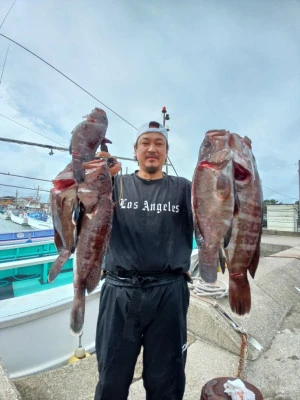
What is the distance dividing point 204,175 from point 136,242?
0.84 meters

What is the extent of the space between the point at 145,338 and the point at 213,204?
129 centimetres

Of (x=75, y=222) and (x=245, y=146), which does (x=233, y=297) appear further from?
(x=75, y=222)

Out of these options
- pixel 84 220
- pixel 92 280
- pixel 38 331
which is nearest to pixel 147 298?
pixel 92 280

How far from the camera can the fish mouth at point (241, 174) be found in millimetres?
1807

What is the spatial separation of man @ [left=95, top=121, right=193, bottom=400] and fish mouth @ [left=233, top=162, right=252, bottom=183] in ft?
2.05

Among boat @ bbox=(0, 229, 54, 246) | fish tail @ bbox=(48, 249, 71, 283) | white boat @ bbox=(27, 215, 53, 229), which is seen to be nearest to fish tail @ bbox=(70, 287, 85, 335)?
fish tail @ bbox=(48, 249, 71, 283)

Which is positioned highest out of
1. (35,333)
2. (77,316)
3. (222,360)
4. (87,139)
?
(87,139)

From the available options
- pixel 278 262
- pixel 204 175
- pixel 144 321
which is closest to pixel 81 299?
pixel 144 321

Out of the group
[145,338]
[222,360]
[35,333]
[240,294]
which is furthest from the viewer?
[35,333]

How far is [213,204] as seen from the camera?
1.73 metres

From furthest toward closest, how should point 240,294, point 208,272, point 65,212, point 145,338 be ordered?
point 145,338, point 65,212, point 240,294, point 208,272

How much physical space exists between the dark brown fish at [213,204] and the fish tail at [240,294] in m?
0.21

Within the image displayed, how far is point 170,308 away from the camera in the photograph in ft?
7.16

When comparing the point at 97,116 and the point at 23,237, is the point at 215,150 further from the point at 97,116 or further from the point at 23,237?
the point at 23,237
